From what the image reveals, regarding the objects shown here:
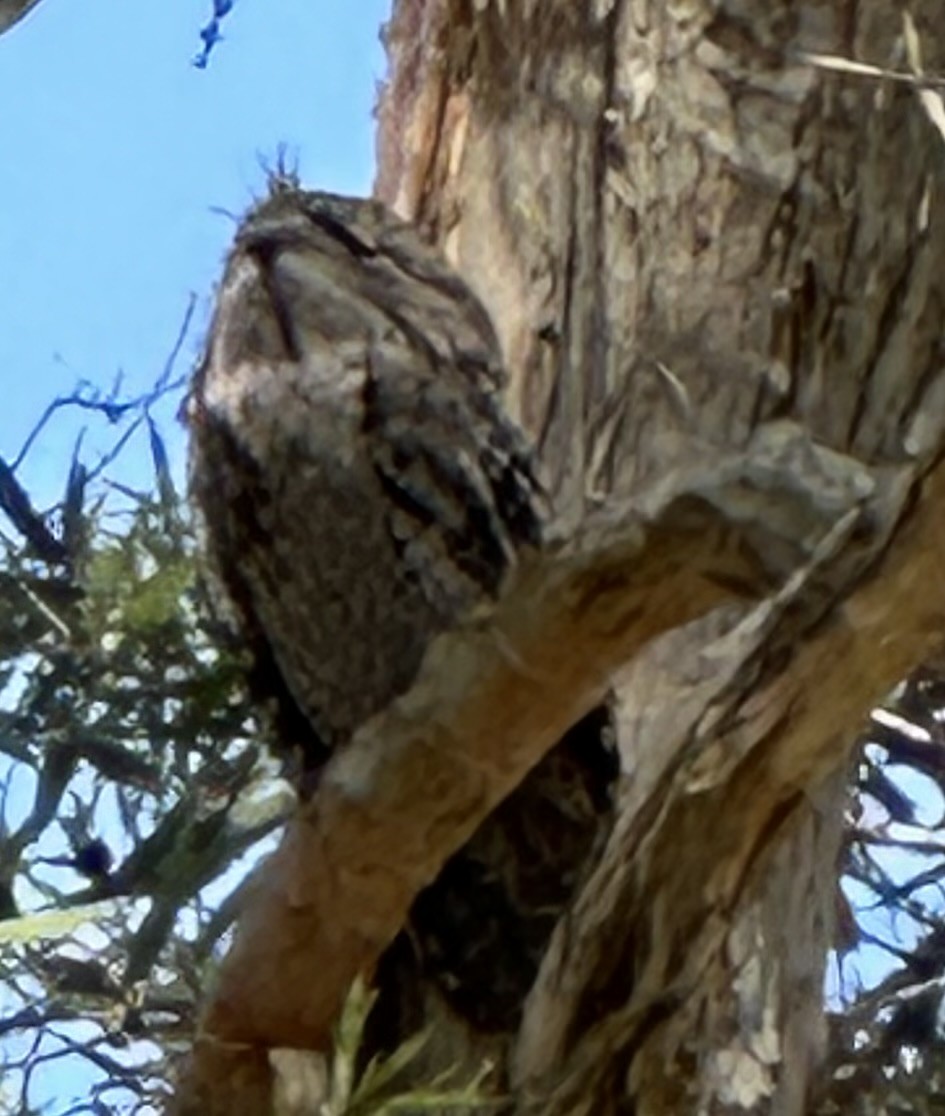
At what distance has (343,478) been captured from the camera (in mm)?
1938

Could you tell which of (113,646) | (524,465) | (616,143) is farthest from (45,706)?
(616,143)

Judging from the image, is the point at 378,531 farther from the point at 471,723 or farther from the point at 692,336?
the point at 471,723

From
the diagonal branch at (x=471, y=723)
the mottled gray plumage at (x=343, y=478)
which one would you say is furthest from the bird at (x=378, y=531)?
the diagonal branch at (x=471, y=723)

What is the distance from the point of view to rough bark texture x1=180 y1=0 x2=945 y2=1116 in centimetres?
139

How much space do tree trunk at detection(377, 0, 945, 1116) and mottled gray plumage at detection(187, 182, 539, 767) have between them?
116 mm

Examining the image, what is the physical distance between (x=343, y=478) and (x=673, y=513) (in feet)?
2.06

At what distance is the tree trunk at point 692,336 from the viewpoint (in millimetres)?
1559

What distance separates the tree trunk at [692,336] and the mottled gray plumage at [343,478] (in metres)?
0.12

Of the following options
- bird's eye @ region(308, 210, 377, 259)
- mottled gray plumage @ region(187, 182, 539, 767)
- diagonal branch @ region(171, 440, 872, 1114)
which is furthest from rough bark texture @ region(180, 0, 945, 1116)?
bird's eye @ region(308, 210, 377, 259)

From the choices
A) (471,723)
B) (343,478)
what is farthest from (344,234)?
(471,723)

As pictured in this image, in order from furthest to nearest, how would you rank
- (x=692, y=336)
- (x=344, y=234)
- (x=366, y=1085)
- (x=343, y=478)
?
(x=692, y=336) < (x=344, y=234) < (x=343, y=478) < (x=366, y=1085)

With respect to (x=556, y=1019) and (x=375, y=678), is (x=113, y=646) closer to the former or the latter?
(x=375, y=678)

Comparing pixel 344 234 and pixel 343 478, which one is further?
pixel 344 234

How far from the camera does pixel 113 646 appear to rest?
6.42 ft
